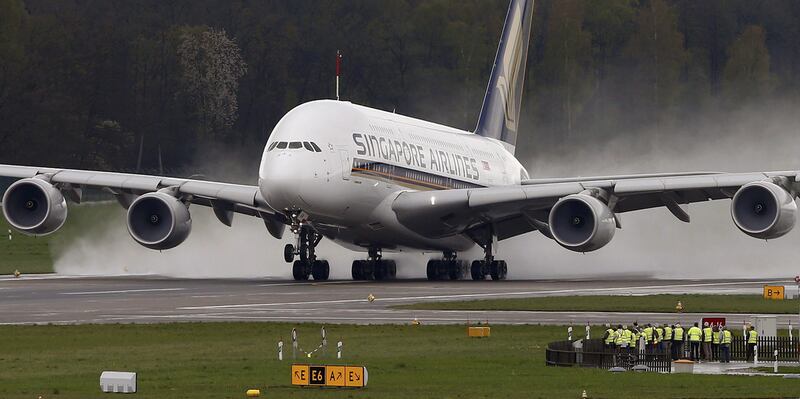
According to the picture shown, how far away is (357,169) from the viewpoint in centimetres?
4306

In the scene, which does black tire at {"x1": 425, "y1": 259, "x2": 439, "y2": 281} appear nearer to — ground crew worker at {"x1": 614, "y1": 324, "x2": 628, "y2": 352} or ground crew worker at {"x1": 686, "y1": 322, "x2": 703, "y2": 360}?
ground crew worker at {"x1": 686, "y1": 322, "x2": 703, "y2": 360}

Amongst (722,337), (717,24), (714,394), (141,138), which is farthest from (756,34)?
(714,394)

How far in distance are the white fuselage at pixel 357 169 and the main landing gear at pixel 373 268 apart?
17.7 inches

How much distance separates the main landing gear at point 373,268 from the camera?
46750mm

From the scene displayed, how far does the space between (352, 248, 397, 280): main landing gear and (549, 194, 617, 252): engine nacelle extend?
616 centimetres

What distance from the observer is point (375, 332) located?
93.1 ft

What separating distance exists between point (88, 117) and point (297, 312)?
37.2 metres

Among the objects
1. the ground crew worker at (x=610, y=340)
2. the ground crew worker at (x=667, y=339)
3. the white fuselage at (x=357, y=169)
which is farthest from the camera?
the white fuselage at (x=357, y=169)

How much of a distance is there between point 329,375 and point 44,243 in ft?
151

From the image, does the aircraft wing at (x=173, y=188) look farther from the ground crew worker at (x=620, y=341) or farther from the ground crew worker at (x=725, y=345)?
the ground crew worker at (x=725, y=345)

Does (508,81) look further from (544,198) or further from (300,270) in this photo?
(300,270)

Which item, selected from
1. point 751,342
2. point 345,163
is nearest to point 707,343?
point 751,342

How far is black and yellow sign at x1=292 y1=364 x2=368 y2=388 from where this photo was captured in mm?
20875

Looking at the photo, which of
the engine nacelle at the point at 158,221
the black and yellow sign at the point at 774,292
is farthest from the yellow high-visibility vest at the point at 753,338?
the engine nacelle at the point at 158,221
